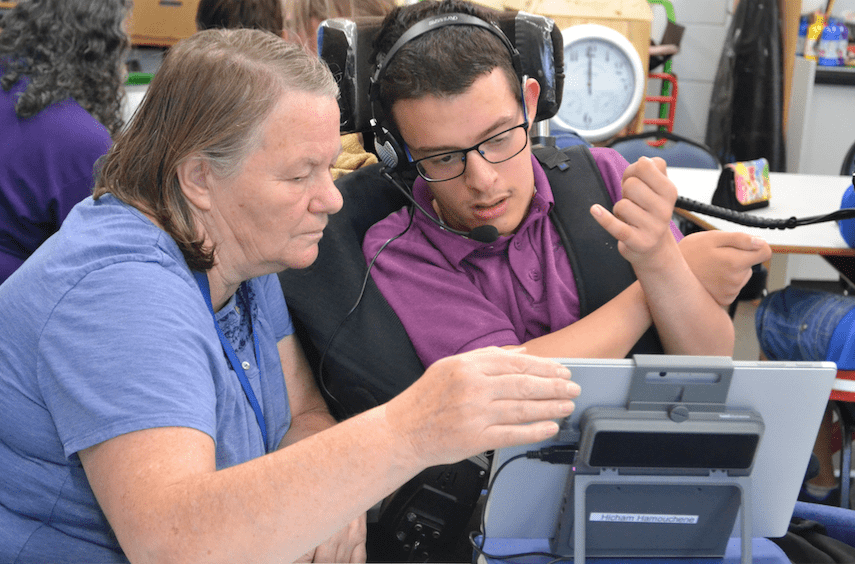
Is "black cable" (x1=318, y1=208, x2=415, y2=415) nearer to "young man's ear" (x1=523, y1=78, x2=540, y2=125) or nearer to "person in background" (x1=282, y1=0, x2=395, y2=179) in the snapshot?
"young man's ear" (x1=523, y1=78, x2=540, y2=125)

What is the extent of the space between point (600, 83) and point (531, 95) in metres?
2.08

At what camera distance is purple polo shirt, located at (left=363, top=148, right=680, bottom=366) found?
1259 mm

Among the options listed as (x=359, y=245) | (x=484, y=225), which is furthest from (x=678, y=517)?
(x=359, y=245)

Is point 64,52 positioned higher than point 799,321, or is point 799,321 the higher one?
point 64,52

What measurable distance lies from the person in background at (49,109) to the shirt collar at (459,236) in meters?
0.99

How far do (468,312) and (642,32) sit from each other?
8.55 ft

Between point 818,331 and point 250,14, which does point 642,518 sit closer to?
point 818,331

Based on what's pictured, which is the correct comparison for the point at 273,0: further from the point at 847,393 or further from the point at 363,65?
the point at 847,393

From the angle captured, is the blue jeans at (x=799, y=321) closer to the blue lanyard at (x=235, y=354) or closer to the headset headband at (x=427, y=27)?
the headset headband at (x=427, y=27)

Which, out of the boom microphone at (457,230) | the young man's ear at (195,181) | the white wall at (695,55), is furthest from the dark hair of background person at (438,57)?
the white wall at (695,55)

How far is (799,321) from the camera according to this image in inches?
79.5

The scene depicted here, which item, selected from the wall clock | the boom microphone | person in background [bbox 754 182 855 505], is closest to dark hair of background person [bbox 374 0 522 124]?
the boom microphone

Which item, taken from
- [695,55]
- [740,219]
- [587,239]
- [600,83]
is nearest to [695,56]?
[695,55]

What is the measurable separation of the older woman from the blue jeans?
139 cm
